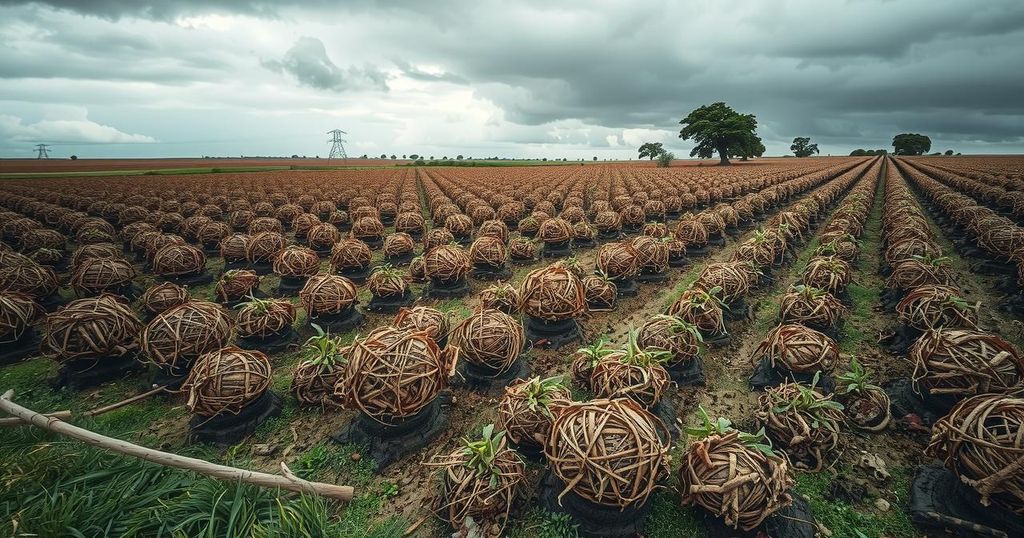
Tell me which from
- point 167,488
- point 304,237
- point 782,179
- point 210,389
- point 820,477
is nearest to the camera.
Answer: point 167,488

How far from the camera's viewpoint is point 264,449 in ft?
16.9

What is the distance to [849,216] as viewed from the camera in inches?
547

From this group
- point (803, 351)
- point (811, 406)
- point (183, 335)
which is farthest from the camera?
point (183, 335)

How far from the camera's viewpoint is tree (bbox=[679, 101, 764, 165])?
254 feet

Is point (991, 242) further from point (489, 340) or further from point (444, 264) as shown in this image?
point (444, 264)

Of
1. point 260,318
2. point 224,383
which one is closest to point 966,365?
point 224,383

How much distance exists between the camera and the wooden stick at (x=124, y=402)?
215 inches

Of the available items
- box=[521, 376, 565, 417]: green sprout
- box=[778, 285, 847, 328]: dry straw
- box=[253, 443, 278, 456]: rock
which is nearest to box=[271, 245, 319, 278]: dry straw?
box=[253, 443, 278, 456]: rock

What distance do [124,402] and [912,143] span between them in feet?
647

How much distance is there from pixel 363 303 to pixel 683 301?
26.6 feet

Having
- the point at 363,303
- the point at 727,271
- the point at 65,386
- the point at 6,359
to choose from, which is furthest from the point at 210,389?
the point at 727,271

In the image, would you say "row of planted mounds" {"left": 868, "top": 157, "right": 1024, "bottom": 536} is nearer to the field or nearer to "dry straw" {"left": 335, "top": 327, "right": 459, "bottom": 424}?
the field

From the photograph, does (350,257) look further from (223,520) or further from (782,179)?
(782,179)

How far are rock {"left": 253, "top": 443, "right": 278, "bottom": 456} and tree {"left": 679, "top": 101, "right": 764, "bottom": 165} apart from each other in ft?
303
